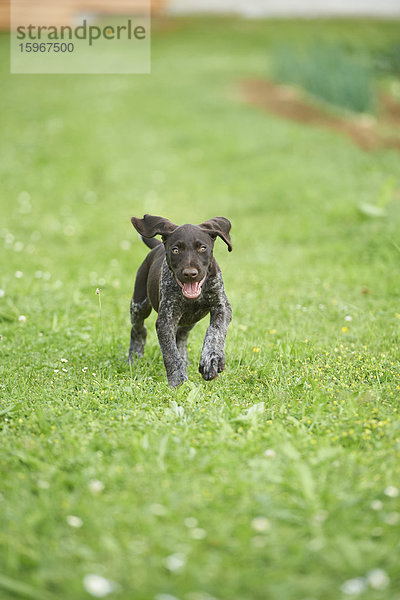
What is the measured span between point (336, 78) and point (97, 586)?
16.0 meters

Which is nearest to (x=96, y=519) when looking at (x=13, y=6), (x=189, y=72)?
(x=189, y=72)

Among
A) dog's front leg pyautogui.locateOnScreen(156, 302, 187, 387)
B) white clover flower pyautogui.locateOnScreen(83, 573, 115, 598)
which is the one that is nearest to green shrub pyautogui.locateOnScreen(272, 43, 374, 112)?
dog's front leg pyautogui.locateOnScreen(156, 302, 187, 387)

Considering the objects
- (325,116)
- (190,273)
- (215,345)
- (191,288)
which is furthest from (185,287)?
(325,116)

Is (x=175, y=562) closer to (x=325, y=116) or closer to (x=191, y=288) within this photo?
(x=191, y=288)

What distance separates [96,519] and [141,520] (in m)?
0.23

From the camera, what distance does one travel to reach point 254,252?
30.0ft

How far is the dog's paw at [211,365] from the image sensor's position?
4520mm

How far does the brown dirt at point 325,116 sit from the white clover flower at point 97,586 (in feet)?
44.3

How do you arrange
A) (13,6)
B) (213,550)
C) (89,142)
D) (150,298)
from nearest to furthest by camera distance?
(213,550) → (150,298) → (89,142) → (13,6)

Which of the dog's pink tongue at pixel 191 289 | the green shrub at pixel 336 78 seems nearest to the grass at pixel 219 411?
the dog's pink tongue at pixel 191 289

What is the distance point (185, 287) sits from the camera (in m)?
4.47

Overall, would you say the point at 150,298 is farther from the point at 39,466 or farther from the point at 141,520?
the point at 141,520

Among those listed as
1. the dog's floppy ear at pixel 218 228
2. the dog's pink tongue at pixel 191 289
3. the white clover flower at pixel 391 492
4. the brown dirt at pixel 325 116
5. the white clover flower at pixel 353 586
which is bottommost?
the white clover flower at pixel 353 586

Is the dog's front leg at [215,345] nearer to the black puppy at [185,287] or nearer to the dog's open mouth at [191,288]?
the black puppy at [185,287]
